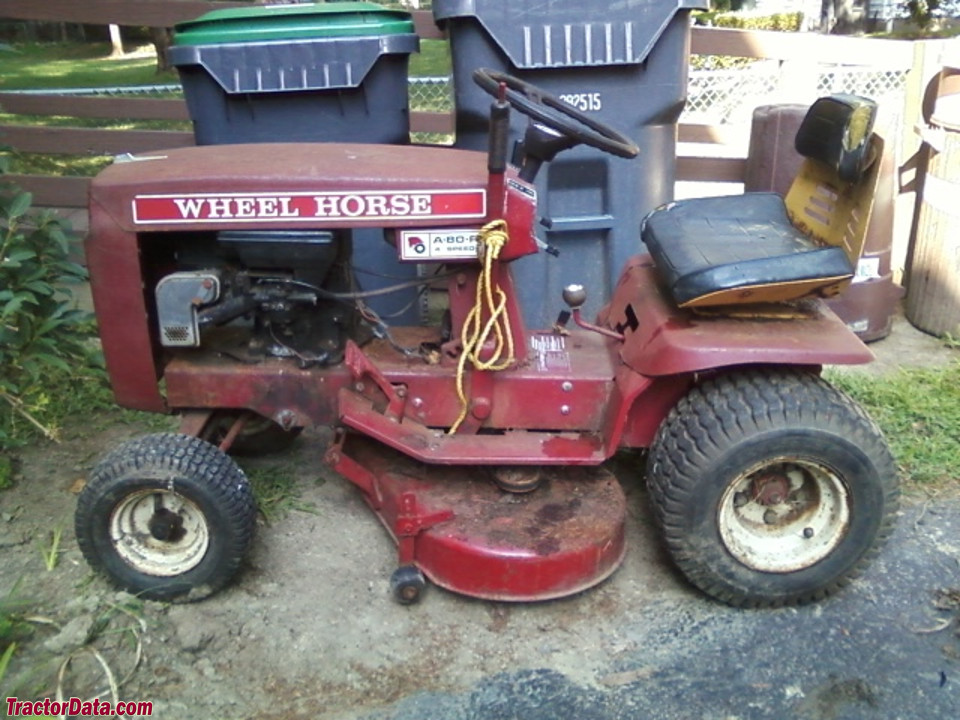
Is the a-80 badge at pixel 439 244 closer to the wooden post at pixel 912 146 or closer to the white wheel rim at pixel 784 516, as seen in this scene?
the white wheel rim at pixel 784 516

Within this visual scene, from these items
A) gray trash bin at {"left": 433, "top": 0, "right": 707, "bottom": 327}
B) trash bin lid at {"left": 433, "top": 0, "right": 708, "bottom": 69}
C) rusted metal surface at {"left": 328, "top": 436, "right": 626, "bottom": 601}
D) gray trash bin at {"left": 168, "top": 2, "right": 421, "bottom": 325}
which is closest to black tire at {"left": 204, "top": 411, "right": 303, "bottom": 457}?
rusted metal surface at {"left": 328, "top": 436, "right": 626, "bottom": 601}

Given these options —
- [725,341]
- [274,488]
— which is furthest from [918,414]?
[274,488]

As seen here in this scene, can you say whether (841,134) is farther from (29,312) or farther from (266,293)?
(29,312)

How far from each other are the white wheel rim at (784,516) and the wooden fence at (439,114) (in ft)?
8.10

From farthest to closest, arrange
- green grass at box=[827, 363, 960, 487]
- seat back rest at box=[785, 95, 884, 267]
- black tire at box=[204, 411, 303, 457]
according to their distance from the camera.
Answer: green grass at box=[827, 363, 960, 487], black tire at box=[204, 411, 303, 457], seat back rest at box=[785, 95, 884, 267]

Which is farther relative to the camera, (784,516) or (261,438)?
(261,438)

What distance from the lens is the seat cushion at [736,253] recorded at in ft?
8.32

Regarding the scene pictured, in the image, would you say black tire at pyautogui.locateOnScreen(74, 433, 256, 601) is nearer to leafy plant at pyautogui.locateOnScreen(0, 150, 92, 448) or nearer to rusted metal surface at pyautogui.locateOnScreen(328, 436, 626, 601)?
rusted metal surface at pyautogui.locateOnScreen(328, 436, 626, 601)

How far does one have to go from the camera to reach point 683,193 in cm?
602

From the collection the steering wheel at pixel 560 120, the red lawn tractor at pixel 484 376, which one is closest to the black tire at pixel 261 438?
the red lawn tractor at pixel 484 376

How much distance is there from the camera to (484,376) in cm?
283

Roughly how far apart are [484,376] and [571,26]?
1.55m

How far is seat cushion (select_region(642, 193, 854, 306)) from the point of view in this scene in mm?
2535

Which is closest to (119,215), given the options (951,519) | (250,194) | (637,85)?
(250,194)
